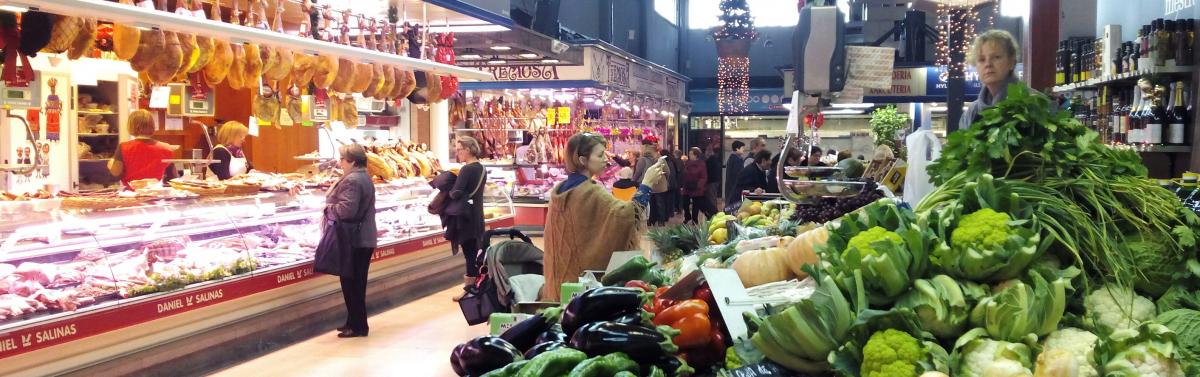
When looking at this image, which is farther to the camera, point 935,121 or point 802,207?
point 935,121

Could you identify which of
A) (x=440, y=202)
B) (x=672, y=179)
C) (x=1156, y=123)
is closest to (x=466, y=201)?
(x=440, y=202)

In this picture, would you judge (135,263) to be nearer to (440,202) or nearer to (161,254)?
(161,254)

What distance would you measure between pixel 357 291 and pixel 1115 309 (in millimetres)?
5990

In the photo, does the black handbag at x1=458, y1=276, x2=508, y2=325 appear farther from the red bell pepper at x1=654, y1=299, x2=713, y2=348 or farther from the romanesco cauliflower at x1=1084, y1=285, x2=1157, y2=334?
the romanesco cauliflower at x1=1084, y1=285, x2=1157, y2=334

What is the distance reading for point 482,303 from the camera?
531 cm

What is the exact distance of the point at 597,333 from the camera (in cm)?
225

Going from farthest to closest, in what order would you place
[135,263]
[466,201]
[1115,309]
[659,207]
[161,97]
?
[659,207] < [466,201] < [161,97] < [135,263] < [1115,309]

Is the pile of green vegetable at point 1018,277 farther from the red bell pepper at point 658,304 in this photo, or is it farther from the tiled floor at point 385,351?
the tiled floor at point 385,351

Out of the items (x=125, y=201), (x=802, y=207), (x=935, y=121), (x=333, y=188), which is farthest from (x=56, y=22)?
(x=935, y=121)

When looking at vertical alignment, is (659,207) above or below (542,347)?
below

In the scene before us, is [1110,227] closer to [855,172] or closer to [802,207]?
[802,207]

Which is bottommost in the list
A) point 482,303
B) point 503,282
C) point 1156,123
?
point 482,303

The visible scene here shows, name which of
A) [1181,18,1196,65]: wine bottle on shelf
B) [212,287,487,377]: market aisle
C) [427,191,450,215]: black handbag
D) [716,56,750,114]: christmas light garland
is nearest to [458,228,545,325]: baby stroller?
[212,287,487,377]: market aisle

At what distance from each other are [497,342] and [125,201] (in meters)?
4.72
